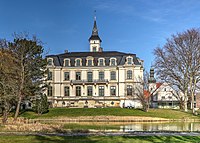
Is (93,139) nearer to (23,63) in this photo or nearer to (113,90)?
(23,63)

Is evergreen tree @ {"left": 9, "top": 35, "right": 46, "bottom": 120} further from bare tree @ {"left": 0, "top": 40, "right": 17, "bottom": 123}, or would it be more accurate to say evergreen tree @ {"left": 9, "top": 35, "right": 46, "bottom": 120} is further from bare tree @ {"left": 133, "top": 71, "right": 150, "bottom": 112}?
bare tree @ {"left": 133, "top": 71, "right": 150, "bottom": 112}

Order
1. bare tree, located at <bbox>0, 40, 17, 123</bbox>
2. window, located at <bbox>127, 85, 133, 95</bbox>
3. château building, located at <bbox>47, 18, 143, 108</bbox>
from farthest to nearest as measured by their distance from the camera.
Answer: château building, located at <bbox>47, 18, 143, 108</bbox> → window, located at <bbox>127, 85, 133, 95</bbox> → bare tree, located at <bbox>0, 40, 17, 123</bbox>

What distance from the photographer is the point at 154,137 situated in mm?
14562

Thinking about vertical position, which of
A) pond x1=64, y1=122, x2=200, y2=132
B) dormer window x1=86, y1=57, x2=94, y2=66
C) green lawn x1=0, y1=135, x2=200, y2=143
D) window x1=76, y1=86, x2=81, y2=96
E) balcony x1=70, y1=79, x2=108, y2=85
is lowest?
pond x1=64, y1=122, x2=200, y2=132

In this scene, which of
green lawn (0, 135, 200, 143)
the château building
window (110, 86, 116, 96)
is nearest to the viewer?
green lawn (0, 135, 200, 143)

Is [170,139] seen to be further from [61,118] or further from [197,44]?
[197,44]

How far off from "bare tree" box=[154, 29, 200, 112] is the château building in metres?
9.63

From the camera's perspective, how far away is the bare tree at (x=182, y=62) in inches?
1623

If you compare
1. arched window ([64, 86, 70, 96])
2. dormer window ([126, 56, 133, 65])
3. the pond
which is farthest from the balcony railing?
the pond

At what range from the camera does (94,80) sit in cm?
5534

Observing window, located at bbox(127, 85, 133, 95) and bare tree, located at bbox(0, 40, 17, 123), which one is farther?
window, located at bbox(127, 85, 133, 95)

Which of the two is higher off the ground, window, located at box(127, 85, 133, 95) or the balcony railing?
the balcony railing

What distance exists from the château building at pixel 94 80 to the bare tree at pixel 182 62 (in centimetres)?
963

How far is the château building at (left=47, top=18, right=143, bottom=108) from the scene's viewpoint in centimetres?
5425
